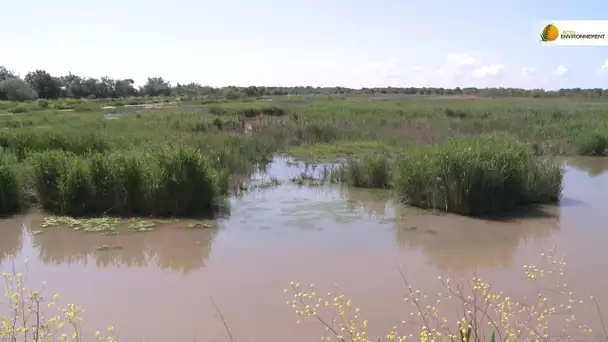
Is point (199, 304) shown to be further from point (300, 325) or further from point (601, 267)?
point (601, 267)

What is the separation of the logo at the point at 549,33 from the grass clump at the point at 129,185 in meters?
10.3

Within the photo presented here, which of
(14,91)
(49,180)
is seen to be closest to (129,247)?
(49,180)

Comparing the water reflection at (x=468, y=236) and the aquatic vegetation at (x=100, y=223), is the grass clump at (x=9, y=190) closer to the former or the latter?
the aquatic vegetation at (x=100, y=223)

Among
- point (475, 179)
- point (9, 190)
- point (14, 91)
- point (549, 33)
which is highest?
point (549, 33)

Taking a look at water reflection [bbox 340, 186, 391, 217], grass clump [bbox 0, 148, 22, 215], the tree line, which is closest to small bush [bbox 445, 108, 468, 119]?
water reflection [bbox 340, 186, 391, 217]

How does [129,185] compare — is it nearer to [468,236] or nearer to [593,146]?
[468,236]

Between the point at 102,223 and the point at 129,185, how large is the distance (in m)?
0.94

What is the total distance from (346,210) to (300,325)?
5084mm

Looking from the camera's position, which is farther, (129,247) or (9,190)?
(9,190)

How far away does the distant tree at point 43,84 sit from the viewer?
183 feet

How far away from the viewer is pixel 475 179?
944 cm

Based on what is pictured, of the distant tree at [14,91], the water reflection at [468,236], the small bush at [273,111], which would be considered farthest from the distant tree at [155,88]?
the water reflection at [468,236]

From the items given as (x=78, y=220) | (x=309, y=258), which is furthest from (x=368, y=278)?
(x=78, y=220)

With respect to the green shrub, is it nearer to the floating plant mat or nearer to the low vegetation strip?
the floating plant mat
